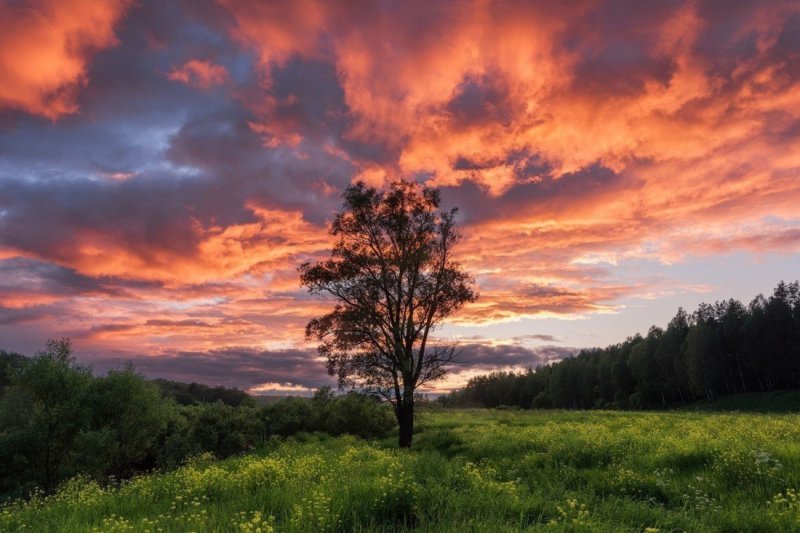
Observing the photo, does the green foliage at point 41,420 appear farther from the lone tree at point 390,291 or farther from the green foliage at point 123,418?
the lone tree at point 390,291

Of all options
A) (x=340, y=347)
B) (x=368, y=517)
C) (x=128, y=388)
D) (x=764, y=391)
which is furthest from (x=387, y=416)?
(x=764, y=391)

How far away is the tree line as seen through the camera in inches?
1297

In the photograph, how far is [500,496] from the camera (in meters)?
9.81

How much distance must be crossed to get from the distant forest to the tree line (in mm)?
83024

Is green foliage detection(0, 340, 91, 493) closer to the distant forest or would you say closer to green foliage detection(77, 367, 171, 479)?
green foliage detection(77, 367, 171, 479)

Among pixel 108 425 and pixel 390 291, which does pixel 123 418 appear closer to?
pixel 108 425

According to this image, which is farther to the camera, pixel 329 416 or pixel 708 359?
pixel 708 359

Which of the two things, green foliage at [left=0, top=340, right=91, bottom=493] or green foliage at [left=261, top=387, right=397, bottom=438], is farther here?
green foliage at [left=261, top=387, right=397, bottom=438]

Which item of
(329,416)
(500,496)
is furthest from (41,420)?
(500,496)

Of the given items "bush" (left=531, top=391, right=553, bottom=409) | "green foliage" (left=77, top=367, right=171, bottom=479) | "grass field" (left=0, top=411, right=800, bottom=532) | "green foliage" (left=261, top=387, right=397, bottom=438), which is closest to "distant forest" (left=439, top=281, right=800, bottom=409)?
"bush" (left=531, top=391, right=553, bottom=409)

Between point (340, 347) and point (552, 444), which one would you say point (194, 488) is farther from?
point (340, 347)

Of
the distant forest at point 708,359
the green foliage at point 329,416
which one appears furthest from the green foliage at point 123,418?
the distant forest at point 708,359

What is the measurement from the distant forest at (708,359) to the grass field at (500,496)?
3539 inches

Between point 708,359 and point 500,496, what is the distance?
10519 cm
